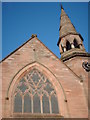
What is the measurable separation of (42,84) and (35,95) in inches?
34.9

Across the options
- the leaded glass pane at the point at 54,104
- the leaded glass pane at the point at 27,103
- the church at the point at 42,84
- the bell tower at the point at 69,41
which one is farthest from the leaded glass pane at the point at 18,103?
the bell tower at the point at 69,41

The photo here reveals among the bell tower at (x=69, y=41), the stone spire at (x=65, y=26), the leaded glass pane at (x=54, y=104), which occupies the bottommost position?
the leaded glass pane at (x=54, y=104)

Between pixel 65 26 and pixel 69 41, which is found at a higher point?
pixel 65 26

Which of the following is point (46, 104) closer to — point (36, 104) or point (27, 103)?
point (36, 104)

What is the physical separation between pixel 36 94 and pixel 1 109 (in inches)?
79.6

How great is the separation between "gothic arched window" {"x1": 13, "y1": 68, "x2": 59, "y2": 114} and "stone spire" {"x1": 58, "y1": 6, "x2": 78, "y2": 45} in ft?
21.5

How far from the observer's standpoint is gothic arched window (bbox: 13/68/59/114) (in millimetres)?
8977

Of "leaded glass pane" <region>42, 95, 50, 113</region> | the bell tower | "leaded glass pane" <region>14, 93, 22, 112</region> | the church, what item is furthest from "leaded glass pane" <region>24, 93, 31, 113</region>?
the bell tower

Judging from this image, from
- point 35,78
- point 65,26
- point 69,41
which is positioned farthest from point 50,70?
point 65,26

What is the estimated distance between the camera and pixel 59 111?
29.7ft

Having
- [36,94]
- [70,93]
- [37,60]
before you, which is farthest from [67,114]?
[37,60]

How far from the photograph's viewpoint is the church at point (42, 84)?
8883 millimetres

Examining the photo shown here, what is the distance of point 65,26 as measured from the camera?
57.0ft

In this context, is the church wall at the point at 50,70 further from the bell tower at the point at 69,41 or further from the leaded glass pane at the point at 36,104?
the bell tower at the point at 69,41
